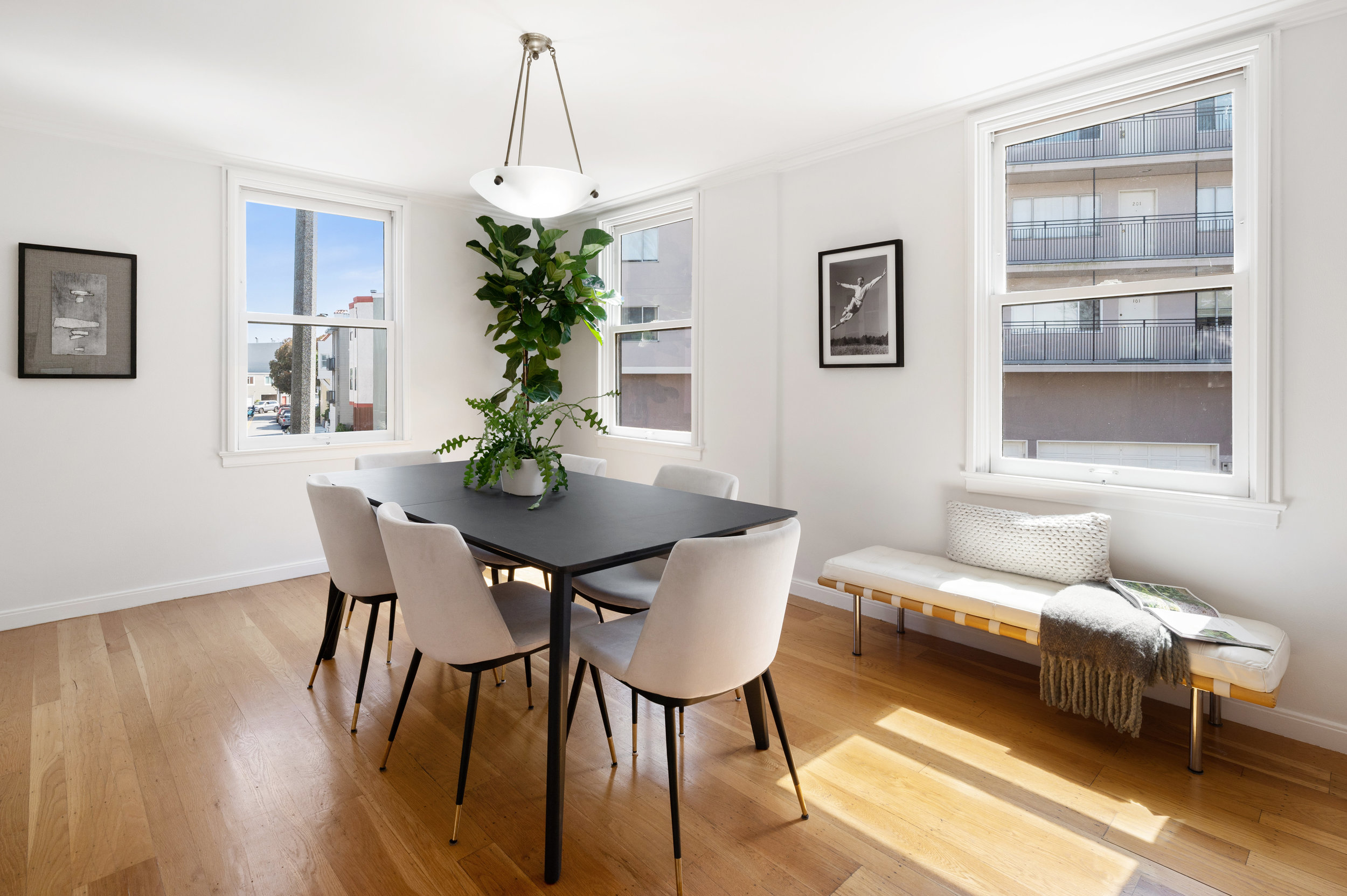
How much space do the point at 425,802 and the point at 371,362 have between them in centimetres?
338

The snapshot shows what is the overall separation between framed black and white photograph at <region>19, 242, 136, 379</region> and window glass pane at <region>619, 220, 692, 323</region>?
2911 mm

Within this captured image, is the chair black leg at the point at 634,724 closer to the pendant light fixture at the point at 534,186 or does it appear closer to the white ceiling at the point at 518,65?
the pendant light fixture at the point at 534,186

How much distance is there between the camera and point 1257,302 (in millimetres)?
2473

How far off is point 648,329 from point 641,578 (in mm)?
2591

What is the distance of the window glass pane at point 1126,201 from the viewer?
8.63 feet

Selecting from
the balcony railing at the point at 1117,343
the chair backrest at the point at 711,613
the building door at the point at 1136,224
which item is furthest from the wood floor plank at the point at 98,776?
the building door at the point at 1136,224

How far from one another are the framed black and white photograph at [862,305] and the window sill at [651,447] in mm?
1094

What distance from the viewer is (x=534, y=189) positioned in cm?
242

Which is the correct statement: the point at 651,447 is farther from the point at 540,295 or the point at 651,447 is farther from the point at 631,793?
the point at 631,793

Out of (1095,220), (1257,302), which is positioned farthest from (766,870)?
(1095,220)

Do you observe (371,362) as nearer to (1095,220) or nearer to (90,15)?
(90,15)

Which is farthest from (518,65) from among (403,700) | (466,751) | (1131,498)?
(1131,498)

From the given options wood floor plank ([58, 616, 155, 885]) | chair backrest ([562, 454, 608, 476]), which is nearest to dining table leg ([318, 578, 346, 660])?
wood floor plank ([58, 616, 155, 885])

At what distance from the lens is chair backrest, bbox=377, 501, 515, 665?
178 cm
